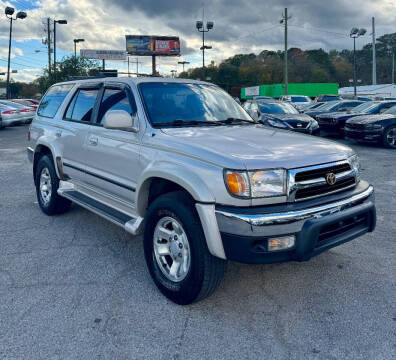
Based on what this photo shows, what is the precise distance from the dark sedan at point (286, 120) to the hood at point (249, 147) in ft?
27.4

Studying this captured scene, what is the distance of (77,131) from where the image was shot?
4.65m

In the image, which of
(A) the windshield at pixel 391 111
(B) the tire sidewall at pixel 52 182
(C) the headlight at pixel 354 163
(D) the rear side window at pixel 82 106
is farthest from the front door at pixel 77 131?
(A) the windshield at pixel 391 111

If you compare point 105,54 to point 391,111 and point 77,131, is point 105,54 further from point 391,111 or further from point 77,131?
point 77,131

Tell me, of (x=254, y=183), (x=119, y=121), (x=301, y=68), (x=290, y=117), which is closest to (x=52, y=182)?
(x=119, y=121)

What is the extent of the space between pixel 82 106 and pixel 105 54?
64.5 m

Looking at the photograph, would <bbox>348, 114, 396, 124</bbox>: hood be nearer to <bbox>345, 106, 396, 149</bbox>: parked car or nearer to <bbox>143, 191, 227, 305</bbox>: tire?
<bbox>345, 106, 396, 149</bbox>: parked car

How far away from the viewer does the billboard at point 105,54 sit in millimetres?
63469

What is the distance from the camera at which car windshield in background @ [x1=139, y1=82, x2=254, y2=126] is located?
3.82 metres

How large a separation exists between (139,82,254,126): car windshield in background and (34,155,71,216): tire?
2.08 m

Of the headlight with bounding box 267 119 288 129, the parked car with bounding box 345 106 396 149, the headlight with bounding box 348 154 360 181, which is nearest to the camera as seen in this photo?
the headlight with bounding box 348 154 360 181

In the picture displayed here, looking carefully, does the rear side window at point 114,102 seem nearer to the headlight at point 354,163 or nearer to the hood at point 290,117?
the headlight at point 354,163

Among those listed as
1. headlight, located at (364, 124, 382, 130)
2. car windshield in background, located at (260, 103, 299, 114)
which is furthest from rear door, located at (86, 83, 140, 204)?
car windshield in background, located at (260, 103, 299, 114)

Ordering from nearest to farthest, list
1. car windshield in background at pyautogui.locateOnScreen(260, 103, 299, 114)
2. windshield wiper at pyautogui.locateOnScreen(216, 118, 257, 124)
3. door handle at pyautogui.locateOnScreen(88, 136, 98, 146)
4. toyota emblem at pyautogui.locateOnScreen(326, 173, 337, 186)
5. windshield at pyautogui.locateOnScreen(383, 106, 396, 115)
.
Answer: toyota emblem at pyautogui.locateOnScreen(326, 173, 337, 186)
windshield wiper at pyautogui.locateOnScreen(216, 118, 257, 124)
door handle at pyautogui.locateOnScreen(88, 136, 98, 146)
windshield at pyautogui.locateOnScreen(383, 106, 396, 115)
car windshield in background at pyautogui.locateOnScreen(260, 103, 299, 114)

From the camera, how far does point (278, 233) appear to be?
8.88 ft
